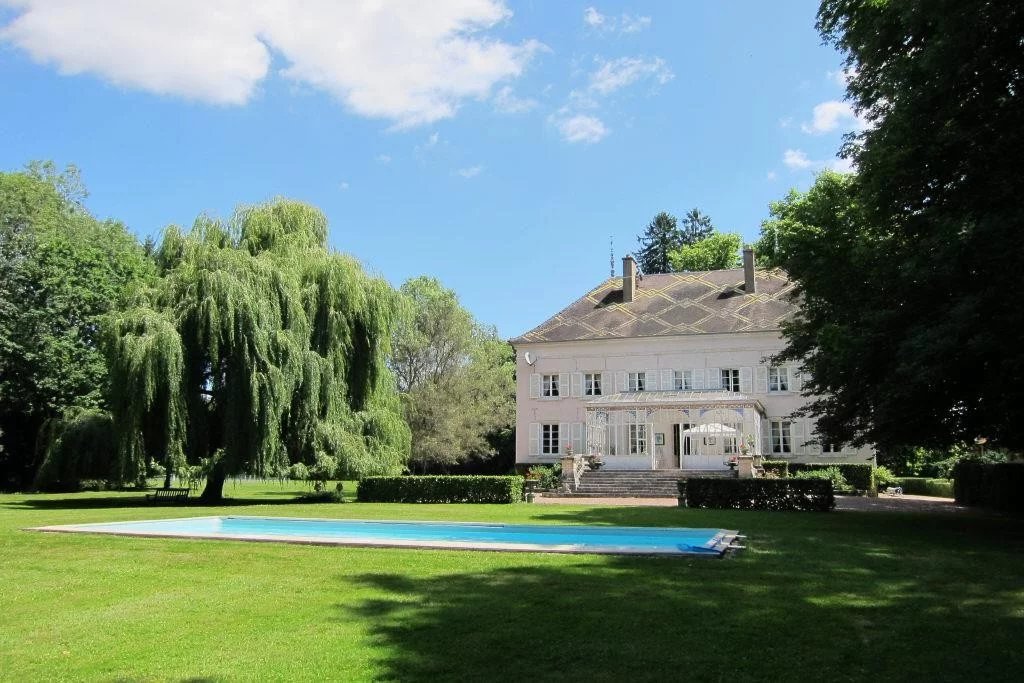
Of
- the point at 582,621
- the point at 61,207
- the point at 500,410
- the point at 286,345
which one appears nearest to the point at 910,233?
the point at 582,621

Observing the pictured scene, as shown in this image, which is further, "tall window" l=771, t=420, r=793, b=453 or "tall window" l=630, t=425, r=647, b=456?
"tall window" l=771, t=420, r=793, b=453

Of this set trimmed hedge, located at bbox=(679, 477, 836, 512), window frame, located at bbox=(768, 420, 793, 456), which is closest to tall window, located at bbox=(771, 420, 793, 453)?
window frame, located at bbox=(768, 420, 793, 456)

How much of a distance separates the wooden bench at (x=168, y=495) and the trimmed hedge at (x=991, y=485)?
23.1m

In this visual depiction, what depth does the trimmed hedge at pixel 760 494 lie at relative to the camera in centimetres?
1822

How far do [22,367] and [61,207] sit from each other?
11.0 metres

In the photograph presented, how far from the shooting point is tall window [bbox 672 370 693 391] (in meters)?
33.2


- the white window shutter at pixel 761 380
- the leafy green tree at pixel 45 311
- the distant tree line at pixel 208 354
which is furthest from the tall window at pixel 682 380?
the leafy green tree at pixel 45 311

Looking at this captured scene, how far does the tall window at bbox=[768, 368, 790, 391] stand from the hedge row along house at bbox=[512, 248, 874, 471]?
4cm

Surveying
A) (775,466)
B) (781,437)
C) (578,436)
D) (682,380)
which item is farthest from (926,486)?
(578,436)

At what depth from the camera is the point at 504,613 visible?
20.1 ft

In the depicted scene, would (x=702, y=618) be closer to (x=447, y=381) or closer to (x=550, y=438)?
(x=550, y=438)

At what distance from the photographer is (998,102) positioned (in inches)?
450

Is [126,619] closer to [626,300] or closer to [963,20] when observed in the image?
[963,20]

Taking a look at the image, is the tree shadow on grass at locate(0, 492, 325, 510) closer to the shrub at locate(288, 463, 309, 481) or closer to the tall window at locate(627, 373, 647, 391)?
the shrub at locate(288, 463, 309, 481)
